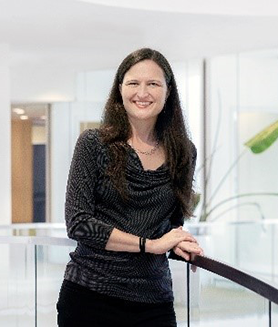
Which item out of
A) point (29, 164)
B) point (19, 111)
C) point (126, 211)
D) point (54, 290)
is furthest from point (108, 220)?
point (29, 164)

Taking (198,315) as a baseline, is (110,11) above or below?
above

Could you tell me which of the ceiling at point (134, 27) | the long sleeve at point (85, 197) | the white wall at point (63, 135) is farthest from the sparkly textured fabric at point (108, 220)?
the white wall at point (63, 135)

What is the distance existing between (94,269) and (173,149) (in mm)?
453

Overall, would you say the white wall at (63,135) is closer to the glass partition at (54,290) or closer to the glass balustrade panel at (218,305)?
the glass partition at (54,290)

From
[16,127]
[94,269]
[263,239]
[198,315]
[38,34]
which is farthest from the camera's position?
[16,127]

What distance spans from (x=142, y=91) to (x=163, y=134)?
0.64 feet

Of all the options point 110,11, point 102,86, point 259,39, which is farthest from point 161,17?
point 102,86

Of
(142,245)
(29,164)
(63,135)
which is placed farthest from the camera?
(29,164)

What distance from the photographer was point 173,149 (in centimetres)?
255

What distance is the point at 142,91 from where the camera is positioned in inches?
95.8

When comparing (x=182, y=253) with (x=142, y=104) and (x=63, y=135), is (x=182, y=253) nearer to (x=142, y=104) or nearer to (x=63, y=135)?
(x=142, y=104)

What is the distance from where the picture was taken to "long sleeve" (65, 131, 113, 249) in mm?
2371

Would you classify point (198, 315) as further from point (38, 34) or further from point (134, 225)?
point (38, 34)

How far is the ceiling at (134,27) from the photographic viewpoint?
7516 mm
